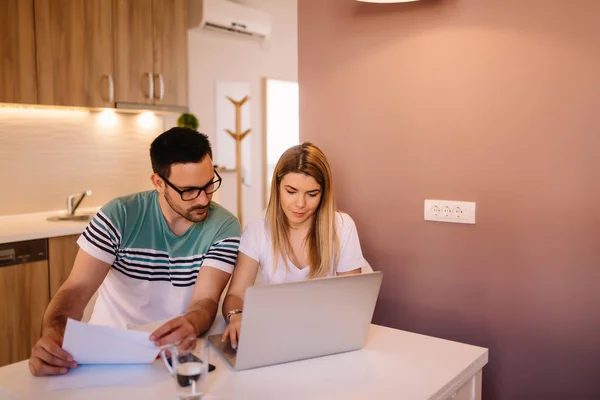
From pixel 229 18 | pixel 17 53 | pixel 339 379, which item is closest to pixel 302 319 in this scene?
pixel 339 379

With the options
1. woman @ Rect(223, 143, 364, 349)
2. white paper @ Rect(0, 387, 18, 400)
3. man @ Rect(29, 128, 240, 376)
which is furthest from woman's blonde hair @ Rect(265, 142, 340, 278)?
white paper @ Rect(0, 387, 18, 400)

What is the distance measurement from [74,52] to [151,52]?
0.54 metres

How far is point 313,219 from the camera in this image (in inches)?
78.2

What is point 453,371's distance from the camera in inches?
52.8

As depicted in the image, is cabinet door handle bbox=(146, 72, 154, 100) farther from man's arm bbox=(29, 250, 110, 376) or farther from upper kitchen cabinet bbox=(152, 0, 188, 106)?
man's arm bbox=(29, 250, 110, 376)

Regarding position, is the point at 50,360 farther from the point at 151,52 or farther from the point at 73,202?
the point at 151,52

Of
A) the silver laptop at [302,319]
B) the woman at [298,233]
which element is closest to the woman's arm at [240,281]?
the woman at [298,233]

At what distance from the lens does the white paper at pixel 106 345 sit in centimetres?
125

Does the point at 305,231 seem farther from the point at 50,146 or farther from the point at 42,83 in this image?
the point at 50,146

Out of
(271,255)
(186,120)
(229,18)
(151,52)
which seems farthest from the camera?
(229,18)

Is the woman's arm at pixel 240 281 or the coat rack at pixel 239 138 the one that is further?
the coat rack at pixel 239 138

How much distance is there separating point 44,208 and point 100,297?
6.20 ft

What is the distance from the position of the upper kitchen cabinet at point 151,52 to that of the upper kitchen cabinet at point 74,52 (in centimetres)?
9

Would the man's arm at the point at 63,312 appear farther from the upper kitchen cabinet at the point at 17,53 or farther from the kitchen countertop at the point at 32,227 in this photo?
the upper kitchen cabinet at the point at 17,53
